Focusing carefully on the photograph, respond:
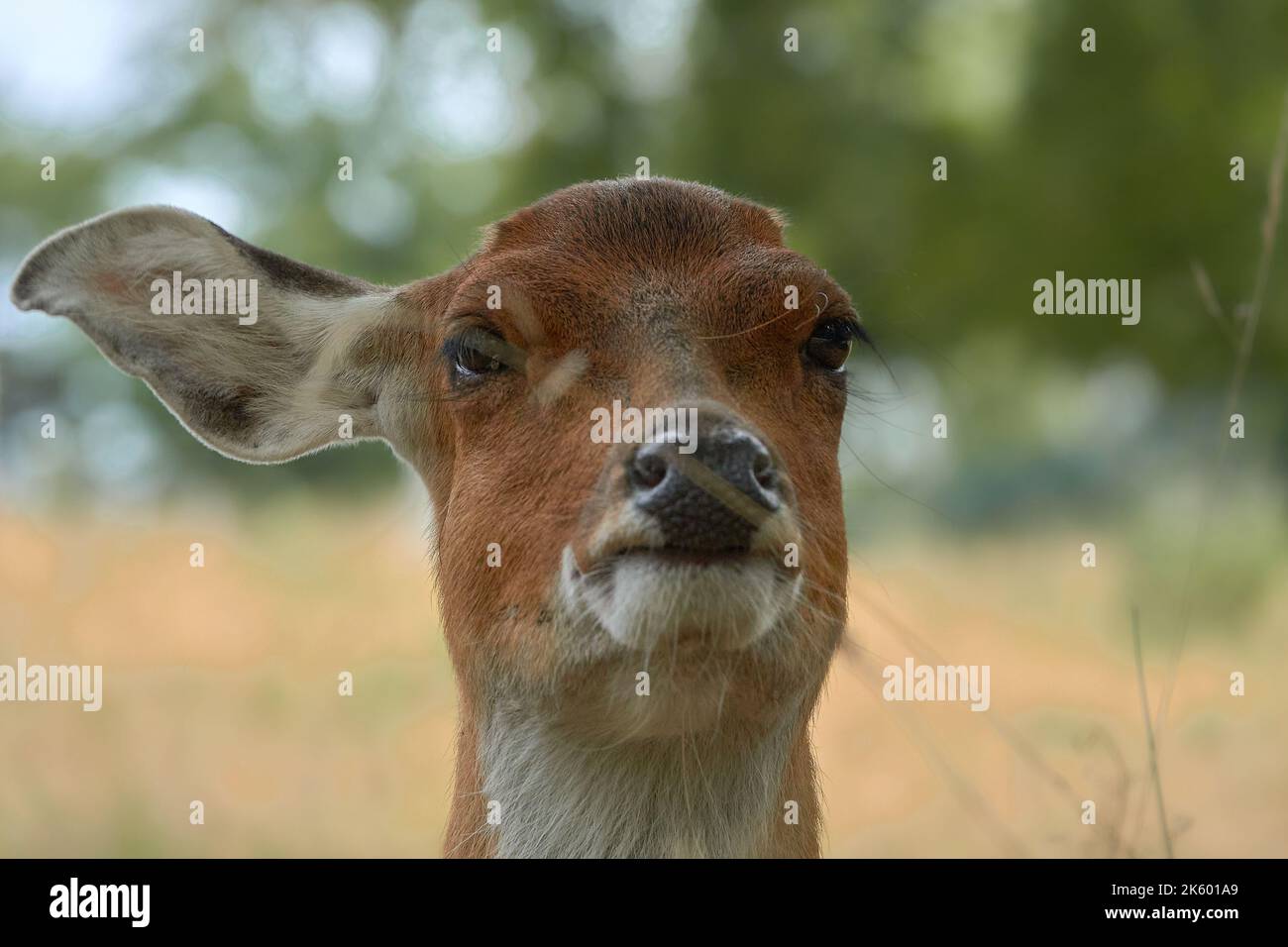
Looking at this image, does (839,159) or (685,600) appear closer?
(685,600)

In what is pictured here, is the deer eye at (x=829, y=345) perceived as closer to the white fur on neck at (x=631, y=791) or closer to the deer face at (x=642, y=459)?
the deer face at (x=642, y=459)

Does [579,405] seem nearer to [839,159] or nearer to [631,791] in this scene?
[631,791]

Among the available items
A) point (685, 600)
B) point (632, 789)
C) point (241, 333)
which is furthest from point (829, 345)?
point (241, 333)

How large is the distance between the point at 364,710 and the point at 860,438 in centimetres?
809

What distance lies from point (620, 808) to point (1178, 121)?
76.3ft

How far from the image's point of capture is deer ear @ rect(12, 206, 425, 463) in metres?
6.71

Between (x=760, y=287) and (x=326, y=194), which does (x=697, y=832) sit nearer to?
(x=760, y=287)

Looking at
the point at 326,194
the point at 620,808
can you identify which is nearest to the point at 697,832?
the point at 620,808

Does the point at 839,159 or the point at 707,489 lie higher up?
the point at 839,159

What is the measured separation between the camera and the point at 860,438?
8.28 m

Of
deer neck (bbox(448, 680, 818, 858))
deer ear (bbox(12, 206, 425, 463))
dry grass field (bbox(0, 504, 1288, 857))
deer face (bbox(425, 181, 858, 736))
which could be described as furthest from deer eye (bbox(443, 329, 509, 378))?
dry grass field (bbox(0, 504, 1288, 857))

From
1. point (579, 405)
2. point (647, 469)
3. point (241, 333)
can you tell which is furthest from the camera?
point (241, 333)

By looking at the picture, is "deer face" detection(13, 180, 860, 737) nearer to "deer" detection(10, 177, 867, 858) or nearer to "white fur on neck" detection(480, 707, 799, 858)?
"deer" detection(10, 177, 867, 858)
